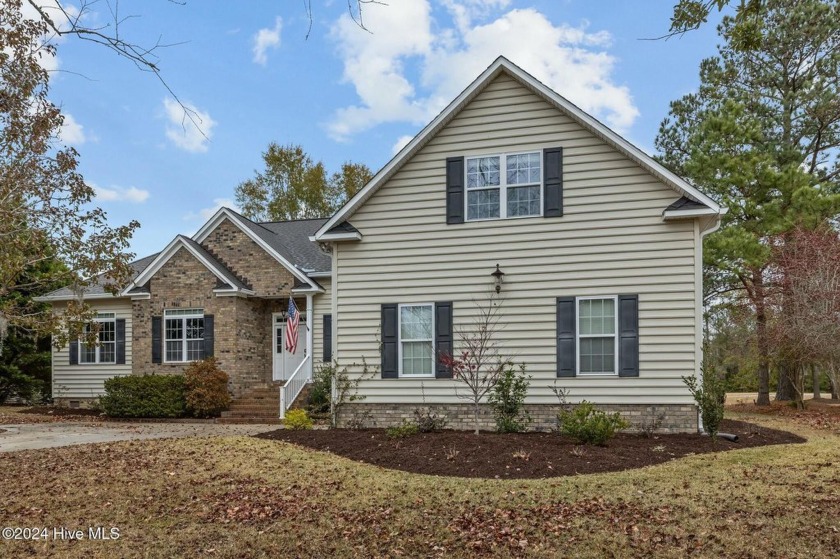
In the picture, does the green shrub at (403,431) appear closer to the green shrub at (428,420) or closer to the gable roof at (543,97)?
the green shrub at (428,420)

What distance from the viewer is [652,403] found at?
12.0m

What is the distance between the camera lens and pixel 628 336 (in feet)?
39.9

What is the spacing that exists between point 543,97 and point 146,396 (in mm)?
13211

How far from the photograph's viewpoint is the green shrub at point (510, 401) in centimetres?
1244

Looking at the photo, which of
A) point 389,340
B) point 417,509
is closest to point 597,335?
point 389,340

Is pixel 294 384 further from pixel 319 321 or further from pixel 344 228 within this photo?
pixel 344 228

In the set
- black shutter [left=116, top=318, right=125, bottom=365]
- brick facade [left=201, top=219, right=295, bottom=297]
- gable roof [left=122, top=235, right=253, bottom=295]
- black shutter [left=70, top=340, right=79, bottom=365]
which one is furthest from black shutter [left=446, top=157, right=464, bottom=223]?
black shutter [left=70, top=340, right=79, bottom=365]

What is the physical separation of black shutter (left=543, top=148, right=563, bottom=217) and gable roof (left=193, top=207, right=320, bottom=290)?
8.21 m

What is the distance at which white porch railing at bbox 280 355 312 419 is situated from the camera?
1694cm

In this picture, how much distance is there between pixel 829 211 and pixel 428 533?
1747cm

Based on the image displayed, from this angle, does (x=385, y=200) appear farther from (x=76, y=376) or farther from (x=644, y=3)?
(x=76, y=376)

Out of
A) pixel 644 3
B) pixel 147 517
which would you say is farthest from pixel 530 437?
pixel 644 3

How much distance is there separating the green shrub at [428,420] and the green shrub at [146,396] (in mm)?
8069

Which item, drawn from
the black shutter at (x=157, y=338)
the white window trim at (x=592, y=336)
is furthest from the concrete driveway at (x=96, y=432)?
the white window trim at (x=592, y=336)
